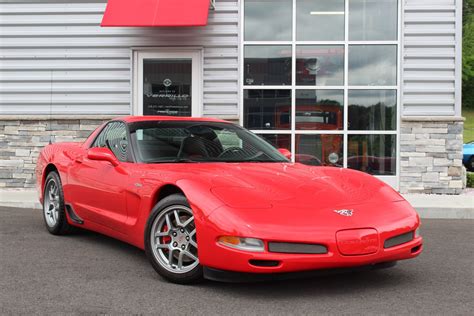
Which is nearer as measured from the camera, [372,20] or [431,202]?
[431,202]

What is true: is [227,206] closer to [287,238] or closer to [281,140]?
[287,238]

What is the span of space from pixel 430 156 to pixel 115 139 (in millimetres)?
6721

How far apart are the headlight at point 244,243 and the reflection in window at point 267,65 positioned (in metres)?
7.17

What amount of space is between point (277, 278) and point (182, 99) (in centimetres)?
738

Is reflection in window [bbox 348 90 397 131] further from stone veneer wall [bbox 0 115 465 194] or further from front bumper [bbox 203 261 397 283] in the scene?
front bumper [bbox 203 261 397 283]

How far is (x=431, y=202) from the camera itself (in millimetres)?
8922

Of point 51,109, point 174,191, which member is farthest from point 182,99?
point 174,191

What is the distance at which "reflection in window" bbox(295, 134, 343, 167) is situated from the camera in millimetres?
10516

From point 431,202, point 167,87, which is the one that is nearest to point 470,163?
point 431,202

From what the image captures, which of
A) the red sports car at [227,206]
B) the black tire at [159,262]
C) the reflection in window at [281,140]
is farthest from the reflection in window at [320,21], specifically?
the black tire at [159,262]

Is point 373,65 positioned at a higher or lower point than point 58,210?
higher

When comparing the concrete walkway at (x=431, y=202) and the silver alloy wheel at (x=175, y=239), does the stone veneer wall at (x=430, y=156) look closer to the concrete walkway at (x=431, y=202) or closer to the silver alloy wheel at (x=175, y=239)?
the concrete walkway at (x=431, y=202)

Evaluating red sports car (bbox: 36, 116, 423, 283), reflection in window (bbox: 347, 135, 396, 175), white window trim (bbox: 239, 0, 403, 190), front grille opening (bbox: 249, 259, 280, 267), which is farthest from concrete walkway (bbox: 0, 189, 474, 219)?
front grille opening (bbox: 249, 259, 280, 267)

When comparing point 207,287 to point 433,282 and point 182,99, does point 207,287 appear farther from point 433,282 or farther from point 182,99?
point 182,99
